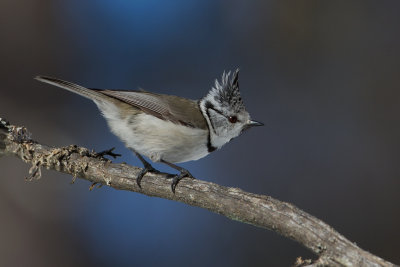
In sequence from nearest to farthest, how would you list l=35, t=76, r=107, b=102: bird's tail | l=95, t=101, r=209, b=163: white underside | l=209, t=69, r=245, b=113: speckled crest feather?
l=35, t=76, r=107, b=102: bird's tail
l=95, t=101, r=209, b=163: white underside
l=209, t=69, r=245, b=113: speckled crest feather

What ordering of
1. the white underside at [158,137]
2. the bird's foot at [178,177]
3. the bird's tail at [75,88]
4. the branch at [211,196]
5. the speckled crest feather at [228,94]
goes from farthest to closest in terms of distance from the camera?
the speckled crest feather at [228,94], the white underside at [158,137], the bird's tail at [75,88], the bird's foot at [178,177], the branch at [211,196]

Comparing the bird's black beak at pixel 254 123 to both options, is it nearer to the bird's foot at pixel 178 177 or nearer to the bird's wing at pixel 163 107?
the bird's wing at pixel 163 107

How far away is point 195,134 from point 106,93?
58 cm

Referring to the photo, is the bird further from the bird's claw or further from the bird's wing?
the bird's claw

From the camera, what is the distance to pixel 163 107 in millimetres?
2865

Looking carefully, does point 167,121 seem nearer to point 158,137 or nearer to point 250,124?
point 158,137

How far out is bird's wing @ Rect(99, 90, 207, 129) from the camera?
2771mm

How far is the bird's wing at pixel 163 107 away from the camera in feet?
9.09

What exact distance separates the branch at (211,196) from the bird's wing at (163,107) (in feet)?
1.59

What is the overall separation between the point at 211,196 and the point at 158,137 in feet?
2.59

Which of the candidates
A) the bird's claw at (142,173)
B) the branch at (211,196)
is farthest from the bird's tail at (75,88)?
the bird's claw at (142,173)

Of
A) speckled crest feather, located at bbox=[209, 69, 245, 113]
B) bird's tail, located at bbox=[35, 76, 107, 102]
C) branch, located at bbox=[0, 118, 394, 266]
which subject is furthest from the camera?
speckled crest feather, located at bbox=[209, 69, 245, 113]

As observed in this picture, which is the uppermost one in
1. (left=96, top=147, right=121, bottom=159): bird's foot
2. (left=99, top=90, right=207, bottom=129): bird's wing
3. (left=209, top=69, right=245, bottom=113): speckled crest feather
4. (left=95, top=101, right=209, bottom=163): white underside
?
(left=209, top=69, right=245, bottom=113): speckled crest feather

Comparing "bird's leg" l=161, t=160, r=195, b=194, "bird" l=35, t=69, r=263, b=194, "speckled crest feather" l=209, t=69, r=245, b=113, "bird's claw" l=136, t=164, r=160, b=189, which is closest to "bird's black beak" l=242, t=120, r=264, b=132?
"bird" l=35, t=69, r=263, b=194
